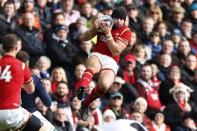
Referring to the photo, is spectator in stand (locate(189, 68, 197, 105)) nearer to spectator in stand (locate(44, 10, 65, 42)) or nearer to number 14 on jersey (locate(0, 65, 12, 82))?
spectator in stand (locate(44, 10, 65, 42))

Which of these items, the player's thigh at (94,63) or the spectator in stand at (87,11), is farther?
the spectator in stand at (87,11)

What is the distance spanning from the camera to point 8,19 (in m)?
17.7

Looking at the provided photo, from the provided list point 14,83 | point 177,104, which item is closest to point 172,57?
point 177,104

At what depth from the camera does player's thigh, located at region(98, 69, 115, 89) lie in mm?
13523

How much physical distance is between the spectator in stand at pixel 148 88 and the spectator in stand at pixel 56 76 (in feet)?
6.57

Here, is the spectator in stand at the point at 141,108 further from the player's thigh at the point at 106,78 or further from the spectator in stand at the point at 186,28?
the spectator in stand at the point at 186,28

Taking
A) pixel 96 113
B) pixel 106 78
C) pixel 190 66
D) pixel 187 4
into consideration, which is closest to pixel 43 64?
pixel 96 113

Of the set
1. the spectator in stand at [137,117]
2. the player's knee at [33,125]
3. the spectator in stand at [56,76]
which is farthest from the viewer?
the spectator in stand at [137,117]

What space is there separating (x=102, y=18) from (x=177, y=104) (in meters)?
5.24

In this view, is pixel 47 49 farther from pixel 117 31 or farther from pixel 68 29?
pixel 117 31

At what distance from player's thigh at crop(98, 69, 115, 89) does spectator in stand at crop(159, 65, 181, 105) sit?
4952 mm

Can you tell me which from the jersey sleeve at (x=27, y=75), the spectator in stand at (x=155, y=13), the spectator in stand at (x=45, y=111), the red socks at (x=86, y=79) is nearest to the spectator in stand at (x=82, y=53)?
the spectator in stand at (x=45, y=111)

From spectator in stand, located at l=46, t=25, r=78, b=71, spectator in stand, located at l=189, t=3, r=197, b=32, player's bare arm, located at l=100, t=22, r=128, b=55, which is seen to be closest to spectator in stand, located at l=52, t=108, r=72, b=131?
spectator in stand, located at l=46, t=25, r=78, b=71

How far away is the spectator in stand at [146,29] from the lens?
65.2 feet
